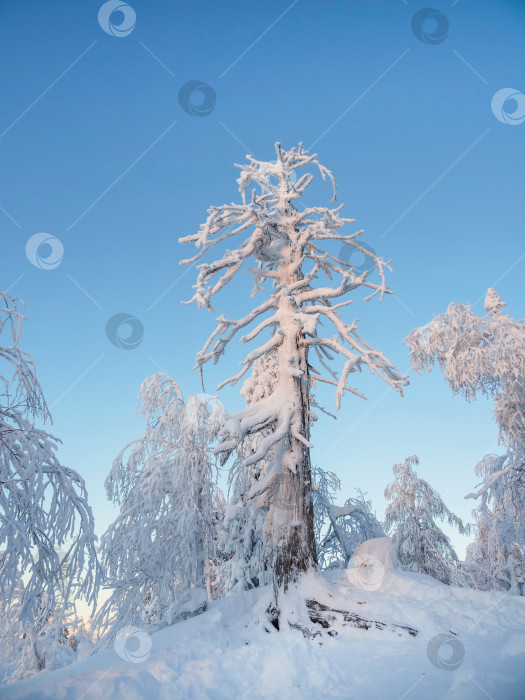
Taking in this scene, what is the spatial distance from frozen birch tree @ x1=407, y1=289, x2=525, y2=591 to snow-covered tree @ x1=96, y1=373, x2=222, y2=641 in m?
6.53

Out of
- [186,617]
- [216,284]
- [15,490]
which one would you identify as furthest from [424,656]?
[216,284]

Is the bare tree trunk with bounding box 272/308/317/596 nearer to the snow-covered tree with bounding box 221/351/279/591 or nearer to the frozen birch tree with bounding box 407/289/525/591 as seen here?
the snow-covered tree with bounding box 221/351/279/591

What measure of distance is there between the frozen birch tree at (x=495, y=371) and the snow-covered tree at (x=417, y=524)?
8.09 metres

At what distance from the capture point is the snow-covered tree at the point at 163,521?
950cm

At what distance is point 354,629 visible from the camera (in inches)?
190

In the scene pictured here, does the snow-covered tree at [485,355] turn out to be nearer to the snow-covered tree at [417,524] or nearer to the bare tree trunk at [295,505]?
the bare tree trunk at [295,505]

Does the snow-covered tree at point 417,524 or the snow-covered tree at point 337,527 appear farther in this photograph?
the snow-covered tree at point 417,524

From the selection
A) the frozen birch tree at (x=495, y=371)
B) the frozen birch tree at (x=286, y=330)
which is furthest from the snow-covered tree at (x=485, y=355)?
the frozen birch tree at (x=286, y=330)

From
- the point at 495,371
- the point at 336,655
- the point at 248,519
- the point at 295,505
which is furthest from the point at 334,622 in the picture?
the point at 495,371

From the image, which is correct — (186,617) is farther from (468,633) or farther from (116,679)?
(468,633)

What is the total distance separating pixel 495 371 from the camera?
968cm

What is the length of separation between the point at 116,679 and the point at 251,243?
6.55 m

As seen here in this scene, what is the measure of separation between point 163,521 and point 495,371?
29.6 feet

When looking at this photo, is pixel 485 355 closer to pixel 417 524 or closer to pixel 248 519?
pixel 248 519
